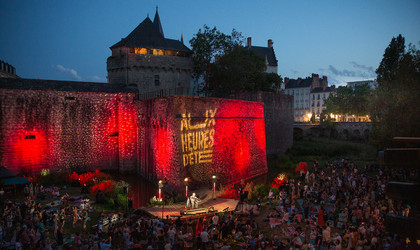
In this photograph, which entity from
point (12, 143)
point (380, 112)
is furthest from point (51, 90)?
point (380, 112)

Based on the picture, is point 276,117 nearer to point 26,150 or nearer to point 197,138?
point 197,138

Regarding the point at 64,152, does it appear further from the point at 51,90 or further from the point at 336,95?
the point at 336,95

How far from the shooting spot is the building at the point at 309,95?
65.6m

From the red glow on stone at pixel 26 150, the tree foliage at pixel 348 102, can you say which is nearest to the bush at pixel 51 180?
the red glow on stone at pixel 26 150

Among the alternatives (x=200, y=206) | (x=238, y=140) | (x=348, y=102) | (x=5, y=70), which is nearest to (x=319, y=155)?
(x=238, y=140)

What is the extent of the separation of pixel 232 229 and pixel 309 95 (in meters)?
60.9

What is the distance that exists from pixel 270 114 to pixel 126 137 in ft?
55.5

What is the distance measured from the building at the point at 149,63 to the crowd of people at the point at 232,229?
17.6m

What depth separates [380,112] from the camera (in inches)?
949

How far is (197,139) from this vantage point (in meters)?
19.2

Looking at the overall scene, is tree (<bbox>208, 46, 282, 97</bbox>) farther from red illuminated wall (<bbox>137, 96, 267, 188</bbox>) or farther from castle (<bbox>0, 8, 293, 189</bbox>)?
red illuminated wall (<bbox>137, 96, 267, 188</bbox>)

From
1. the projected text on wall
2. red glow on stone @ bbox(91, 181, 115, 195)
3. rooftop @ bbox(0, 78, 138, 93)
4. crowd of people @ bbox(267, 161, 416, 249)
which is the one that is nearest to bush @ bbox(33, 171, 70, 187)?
red glow on stone @ bbox(91, 181, 115, 195)

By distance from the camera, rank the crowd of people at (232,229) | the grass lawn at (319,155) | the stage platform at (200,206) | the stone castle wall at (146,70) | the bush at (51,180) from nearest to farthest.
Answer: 1. the crowd of people at (232,229)
2. the stage platform at (200,206)
3. the bush at (51,180)
4. the grass lawn at (319,155)
5. the stone castle wall at (146,70)

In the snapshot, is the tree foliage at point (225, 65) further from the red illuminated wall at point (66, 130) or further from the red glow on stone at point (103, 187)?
the red glow on stone at point (103, 187)
